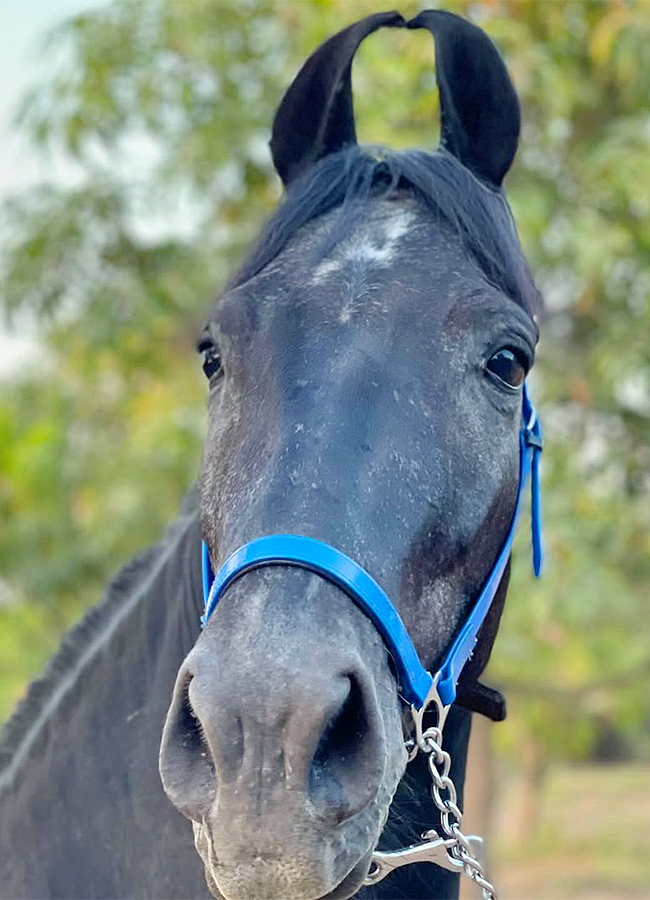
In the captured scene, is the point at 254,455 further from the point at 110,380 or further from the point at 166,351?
the point at 110,380

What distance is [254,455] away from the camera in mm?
2018

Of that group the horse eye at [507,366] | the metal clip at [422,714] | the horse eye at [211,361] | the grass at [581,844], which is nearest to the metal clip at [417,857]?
the metal clip at [422,714]

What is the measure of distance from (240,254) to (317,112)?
158 inches

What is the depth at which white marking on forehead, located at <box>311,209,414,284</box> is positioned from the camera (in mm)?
2240

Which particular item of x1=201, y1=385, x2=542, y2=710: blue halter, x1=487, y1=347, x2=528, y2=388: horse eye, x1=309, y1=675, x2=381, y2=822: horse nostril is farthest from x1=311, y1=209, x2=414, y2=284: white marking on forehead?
x1=309, y1=675, x2=381, y2=822: horse nostril

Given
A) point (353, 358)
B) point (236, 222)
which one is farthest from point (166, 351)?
point (353, 358)

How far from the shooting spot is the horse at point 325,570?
167cm

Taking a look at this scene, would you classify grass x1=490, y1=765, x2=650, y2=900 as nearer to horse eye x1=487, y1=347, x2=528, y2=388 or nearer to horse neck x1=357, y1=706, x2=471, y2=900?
horse neck x1=357, y1=706, x2=471, y2=900

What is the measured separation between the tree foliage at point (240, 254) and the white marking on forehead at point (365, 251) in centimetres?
293

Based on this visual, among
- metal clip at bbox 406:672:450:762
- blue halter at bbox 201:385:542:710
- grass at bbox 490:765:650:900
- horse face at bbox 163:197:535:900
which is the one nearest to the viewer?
horse face at bbox 163:197:535:900

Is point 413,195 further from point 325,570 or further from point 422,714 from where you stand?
point 422,714

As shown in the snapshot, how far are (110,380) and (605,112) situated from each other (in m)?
4.07

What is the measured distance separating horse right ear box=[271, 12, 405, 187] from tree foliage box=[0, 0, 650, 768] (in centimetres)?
256

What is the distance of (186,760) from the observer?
171cm
